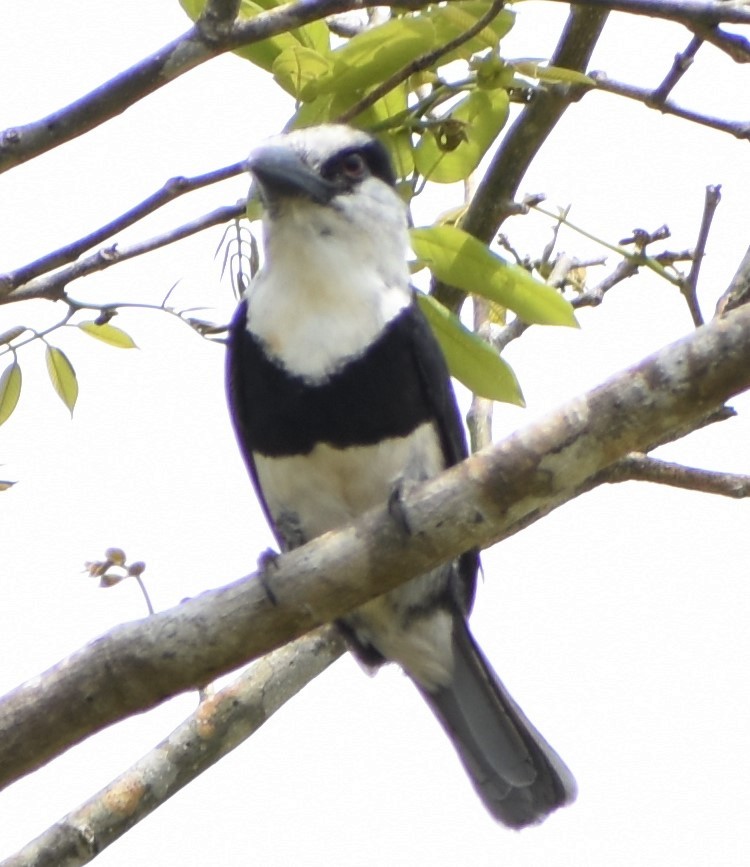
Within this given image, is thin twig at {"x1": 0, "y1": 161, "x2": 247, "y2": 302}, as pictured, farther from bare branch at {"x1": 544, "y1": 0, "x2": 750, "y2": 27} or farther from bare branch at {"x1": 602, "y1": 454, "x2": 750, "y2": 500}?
bare branch at {"x1": 602, "y1": 454, "x2": 750, "y2": 500}

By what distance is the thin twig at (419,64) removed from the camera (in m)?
2.06

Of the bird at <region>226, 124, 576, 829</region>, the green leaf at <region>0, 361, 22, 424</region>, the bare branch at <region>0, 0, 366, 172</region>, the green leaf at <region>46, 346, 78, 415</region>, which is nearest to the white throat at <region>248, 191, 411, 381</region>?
the bird at <region>226, 124, 576, 829</region>

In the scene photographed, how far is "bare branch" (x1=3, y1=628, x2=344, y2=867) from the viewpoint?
2777 mm

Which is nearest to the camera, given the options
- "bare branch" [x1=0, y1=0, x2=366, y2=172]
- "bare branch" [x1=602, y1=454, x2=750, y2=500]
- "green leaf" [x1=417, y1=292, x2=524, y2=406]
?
"bare branch" [x1=0, y1=0, x2=366, y2=172]

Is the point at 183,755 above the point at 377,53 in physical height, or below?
below

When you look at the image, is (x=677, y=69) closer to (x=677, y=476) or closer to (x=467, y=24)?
(x=467, y=24)

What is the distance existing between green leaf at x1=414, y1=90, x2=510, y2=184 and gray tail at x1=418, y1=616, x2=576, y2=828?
1.28m

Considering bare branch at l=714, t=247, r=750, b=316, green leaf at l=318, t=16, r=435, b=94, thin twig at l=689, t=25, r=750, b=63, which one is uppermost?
green leaf at l=318, t=16, r=435, b=94

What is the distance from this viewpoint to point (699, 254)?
2779 mm

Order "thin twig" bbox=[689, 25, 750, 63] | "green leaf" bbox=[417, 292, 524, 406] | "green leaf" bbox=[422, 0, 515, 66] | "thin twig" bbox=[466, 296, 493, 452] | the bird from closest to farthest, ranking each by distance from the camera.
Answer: "thin twig" bbox=[689, 25, 750, 63] → "green leaf" bbox=[422, 0, 515, 66] → "green leaf" bbox=[417, 292, 524, 406] → the bird → "thin twig" bbox=[466, 296, 493, 452]

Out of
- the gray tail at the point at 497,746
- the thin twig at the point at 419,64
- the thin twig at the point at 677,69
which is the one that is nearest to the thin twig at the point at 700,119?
the thin twig at the point at 677,69

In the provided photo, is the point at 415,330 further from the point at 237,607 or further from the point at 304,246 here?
the point at 237,607

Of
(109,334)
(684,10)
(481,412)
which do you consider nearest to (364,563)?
(109,334)

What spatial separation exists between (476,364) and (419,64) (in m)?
0.61
